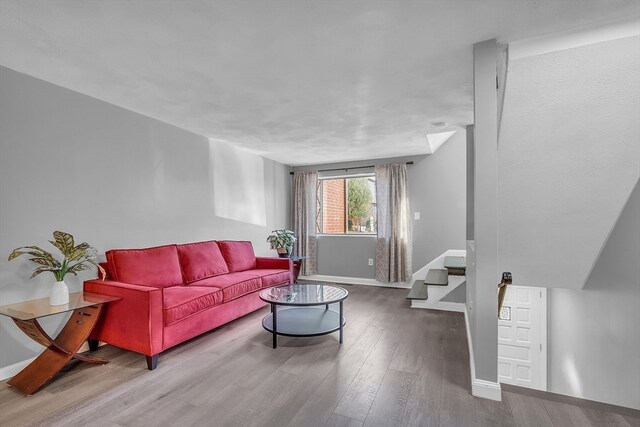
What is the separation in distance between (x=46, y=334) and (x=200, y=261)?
5.18 ft

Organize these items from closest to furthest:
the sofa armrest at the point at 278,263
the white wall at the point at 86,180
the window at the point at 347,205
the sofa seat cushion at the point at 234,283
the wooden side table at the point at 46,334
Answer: the wooden side table at the point at 46,334
the white wall at the point at 86,180
the sofa seat cushion at the point at 234,283
the sofa armrest at the point at 278,263
the window at the point at 347,205

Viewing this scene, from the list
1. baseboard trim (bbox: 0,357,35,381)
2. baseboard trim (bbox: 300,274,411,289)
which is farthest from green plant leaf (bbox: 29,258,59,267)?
baseboard trim (bbox: 300,274,411,289)

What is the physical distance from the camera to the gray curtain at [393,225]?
204 inches

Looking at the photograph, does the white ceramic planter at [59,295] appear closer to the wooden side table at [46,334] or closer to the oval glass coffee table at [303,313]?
the wooden side table at [46,334]

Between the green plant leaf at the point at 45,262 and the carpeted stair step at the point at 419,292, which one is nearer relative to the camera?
the green plant leaf at the point at 45,262

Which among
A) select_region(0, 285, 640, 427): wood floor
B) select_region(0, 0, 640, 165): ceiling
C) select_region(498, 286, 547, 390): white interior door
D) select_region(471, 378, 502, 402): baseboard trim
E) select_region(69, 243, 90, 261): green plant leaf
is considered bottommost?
select_region(498, 286, 547, 390): white interior door

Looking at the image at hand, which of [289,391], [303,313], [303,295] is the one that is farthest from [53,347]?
[303,313]

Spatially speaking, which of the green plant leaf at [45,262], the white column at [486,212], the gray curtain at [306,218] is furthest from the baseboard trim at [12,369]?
the gray curtain at [306,218]

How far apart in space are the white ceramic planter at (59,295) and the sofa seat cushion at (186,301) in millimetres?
682

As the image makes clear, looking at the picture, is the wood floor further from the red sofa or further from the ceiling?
the ceiling

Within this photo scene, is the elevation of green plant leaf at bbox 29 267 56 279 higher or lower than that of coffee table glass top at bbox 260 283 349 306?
higher

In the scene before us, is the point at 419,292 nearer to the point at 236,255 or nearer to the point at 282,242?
the point at 282,242

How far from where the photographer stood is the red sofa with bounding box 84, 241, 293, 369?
8.07 feet

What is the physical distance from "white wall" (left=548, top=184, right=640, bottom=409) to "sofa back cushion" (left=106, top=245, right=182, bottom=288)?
3.98m
